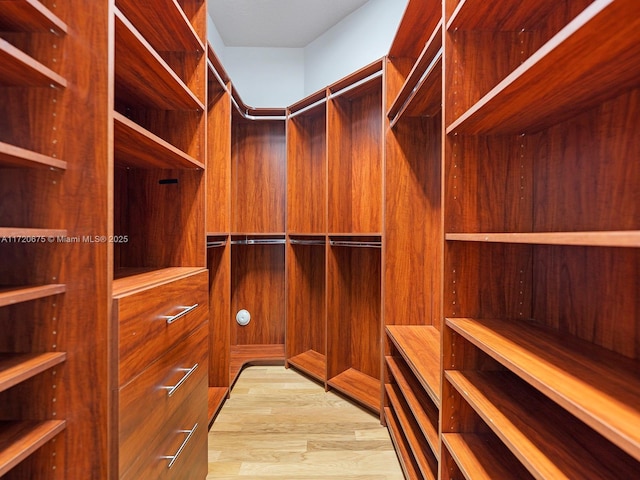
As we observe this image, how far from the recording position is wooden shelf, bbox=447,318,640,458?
48 cm

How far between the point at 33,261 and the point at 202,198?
75cm

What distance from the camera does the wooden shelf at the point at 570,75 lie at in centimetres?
52

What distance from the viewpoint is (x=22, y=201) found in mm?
822

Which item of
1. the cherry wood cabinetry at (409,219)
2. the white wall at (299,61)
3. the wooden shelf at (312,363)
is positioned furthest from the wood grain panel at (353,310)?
the white wall at (299,61)

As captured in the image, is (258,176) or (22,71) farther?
(258,176)

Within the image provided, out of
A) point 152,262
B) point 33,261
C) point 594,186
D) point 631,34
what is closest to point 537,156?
point 594,186

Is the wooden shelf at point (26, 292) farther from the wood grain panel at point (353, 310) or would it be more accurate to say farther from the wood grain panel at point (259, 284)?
the wood grain panel at point (259, 284)

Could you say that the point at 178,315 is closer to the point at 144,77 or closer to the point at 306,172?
the point at 144,77

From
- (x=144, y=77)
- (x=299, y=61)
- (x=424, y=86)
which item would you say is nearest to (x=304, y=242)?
(x=424, y=86)

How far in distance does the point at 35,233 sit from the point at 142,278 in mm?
440

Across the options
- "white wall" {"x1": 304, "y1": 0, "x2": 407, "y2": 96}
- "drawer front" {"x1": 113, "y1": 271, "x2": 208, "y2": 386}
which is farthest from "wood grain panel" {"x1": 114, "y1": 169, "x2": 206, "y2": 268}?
"white wall" {"x1": 304, "y1": 0, "x2": 407, "y2": 96}

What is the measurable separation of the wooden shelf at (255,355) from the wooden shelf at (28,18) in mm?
2163

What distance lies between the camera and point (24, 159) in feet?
2.28

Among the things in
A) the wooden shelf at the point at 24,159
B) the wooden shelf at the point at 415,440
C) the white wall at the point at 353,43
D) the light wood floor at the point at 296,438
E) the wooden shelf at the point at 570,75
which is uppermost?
the white wall at the point at 353,43
